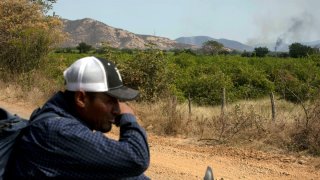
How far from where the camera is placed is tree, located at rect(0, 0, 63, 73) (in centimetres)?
1961

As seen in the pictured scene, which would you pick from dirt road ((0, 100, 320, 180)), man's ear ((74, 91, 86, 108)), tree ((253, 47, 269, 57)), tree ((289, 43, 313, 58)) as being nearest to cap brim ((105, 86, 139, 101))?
man's ear ((74, 91, 86, 108))

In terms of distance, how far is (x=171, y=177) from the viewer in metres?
7.74

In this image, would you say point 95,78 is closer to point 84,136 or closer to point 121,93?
→ point 121,93

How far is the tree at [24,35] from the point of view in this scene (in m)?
19.6

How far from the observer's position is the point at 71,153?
2145 millimetres

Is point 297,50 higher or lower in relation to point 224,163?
higher

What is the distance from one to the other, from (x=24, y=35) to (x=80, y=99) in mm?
18215

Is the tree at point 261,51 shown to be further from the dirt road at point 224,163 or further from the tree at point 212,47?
the dirt road at point 224,163

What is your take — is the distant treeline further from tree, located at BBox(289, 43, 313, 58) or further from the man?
tree, located at BBox(289, 43, 313, 58)

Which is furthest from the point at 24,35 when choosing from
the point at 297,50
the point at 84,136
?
the point at 297,50

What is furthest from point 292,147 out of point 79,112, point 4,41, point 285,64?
point 285,64

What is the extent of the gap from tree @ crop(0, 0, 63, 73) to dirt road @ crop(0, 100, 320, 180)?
34.4ft

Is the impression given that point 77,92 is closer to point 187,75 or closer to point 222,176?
point 222,176

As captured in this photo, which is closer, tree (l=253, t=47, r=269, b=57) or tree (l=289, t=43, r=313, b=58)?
tree (l=289, t=43, r=313, b=58)
